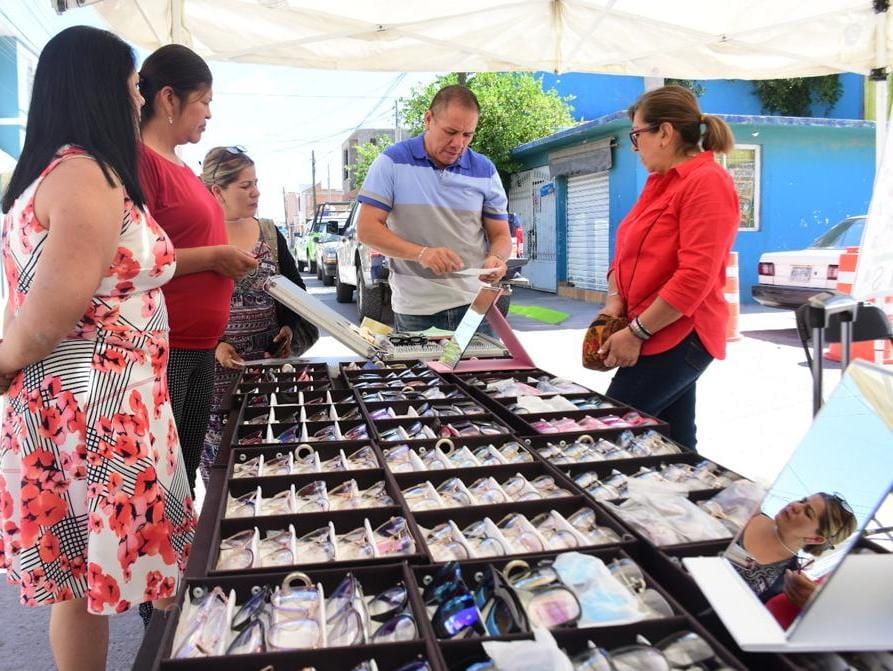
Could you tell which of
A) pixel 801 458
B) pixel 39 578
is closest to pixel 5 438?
pixel 39 578

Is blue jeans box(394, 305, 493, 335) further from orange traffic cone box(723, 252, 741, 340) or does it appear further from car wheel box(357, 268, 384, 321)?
orange traffic cone box(723, 252, 741, 340)

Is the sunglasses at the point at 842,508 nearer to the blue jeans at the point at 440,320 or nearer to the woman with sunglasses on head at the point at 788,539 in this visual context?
the woman with sunglasses on head at the point at 788,539

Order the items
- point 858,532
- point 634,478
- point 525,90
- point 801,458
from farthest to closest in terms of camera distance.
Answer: point 525,90 → point 634,478 → point 801,458 → point 858,532

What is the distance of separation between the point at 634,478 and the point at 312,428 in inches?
33.7

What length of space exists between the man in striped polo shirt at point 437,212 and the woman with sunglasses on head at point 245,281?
424mm

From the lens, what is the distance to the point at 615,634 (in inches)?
37.2

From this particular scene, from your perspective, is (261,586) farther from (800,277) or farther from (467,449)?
(800,277)

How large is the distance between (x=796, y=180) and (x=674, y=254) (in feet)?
41.2

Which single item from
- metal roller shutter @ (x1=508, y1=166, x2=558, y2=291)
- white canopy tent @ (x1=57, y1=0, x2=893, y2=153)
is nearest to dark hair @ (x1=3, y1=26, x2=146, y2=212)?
white canopy tent @ (x1=57, y1=0, x2=893, y2=153)

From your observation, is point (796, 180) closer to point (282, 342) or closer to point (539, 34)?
point (539, 34)

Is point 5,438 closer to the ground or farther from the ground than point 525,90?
closer to the ground

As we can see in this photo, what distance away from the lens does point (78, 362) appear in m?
1.69

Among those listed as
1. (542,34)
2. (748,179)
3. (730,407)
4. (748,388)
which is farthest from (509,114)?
(542,34)

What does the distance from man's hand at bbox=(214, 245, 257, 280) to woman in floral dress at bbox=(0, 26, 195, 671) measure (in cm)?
47
